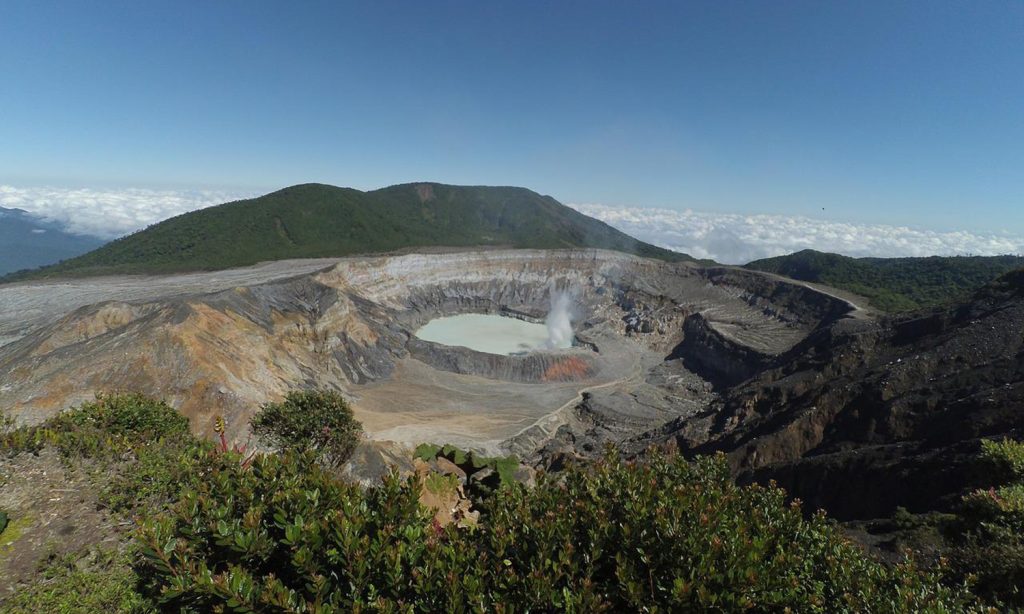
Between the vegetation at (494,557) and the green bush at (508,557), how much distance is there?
0.09ft

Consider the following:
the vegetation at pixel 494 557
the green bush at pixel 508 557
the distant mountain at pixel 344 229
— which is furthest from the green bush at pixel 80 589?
the distant mountain at pixel 344 229

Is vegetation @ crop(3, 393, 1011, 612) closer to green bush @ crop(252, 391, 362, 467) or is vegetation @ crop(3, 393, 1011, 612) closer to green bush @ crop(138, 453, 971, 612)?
green bush @ crop(138, 453, 971, 612)

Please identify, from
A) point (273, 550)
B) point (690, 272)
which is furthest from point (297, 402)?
Answer: point (690, 272)

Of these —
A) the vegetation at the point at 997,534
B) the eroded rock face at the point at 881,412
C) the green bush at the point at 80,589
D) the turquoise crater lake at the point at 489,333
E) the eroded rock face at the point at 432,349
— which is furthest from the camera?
the turquoise crater lake at the point at 489,333

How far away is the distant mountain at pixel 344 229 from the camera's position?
340ft

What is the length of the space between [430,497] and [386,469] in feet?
14.4

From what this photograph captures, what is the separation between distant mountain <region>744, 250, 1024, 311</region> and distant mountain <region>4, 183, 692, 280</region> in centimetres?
3229

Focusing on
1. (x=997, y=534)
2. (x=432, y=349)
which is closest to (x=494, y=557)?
(x=997, y=534)

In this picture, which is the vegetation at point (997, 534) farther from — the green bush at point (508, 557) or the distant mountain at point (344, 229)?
the distant mountain at point (344, 229)

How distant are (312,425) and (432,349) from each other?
38037 millimetres

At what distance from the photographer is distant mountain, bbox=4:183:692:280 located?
340 feet

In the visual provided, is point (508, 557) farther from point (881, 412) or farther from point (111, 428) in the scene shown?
point (881, 412)

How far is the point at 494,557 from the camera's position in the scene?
23.4 ft

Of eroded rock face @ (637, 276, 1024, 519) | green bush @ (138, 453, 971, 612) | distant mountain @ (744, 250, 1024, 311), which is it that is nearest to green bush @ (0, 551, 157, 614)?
green bush @ (138, 453, 971, 612)
